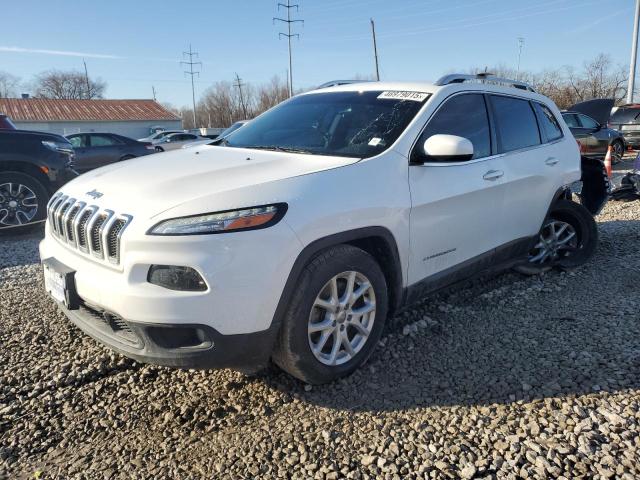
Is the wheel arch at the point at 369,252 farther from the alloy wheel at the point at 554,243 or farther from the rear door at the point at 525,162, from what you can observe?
the alloy wheel at the point at 554,243

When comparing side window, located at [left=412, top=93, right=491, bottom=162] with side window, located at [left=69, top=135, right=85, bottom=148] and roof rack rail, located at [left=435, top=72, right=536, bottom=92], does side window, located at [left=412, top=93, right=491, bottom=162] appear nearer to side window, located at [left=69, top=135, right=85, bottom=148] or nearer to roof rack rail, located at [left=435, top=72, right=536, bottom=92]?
roof rack rail, located at [left=435, top=72, right=536, bottom=92]

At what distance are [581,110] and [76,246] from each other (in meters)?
15.1

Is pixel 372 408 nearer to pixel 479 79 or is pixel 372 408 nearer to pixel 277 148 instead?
pixel 277 148

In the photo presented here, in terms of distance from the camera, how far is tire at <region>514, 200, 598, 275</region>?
465 cm

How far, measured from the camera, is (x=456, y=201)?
321cm

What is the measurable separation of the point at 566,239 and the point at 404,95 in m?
2.54

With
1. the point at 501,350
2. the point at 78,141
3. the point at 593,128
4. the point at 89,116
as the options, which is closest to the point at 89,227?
the point at 501,350

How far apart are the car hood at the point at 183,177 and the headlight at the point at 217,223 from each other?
103mm

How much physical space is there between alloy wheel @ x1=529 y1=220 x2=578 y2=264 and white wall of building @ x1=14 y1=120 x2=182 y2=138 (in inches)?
1856

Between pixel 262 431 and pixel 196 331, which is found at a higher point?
pixel 196 331

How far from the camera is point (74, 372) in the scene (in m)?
2.95

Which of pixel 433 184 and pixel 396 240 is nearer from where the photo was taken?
pixel 396 240

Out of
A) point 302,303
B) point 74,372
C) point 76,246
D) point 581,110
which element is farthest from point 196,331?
point 581,110

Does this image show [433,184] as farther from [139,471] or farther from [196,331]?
[139,471]
